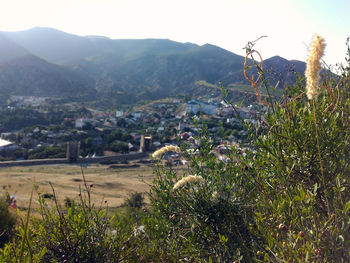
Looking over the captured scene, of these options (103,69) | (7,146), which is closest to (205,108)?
(7,146)

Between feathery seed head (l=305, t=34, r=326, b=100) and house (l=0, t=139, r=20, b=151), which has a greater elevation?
feathery seed head (l=305, t=34, r=326, b=100)

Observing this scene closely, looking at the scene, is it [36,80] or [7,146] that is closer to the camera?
[7,146]

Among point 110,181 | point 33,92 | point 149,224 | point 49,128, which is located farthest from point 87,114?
point 149,224

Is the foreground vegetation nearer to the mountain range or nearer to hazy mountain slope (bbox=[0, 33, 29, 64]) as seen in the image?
the mountain range

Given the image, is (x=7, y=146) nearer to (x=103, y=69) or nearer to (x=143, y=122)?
(x=143, y=122)

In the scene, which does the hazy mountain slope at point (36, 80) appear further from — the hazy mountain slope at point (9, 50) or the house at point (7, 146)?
the house at point (7, 146)

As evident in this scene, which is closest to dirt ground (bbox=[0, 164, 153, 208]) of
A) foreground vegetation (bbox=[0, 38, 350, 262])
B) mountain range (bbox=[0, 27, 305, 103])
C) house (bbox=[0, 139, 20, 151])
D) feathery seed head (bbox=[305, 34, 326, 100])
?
foreground vegetation (bbox=[0, 38, 350, 262])

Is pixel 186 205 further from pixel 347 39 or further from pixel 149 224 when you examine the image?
pixel 347 39
